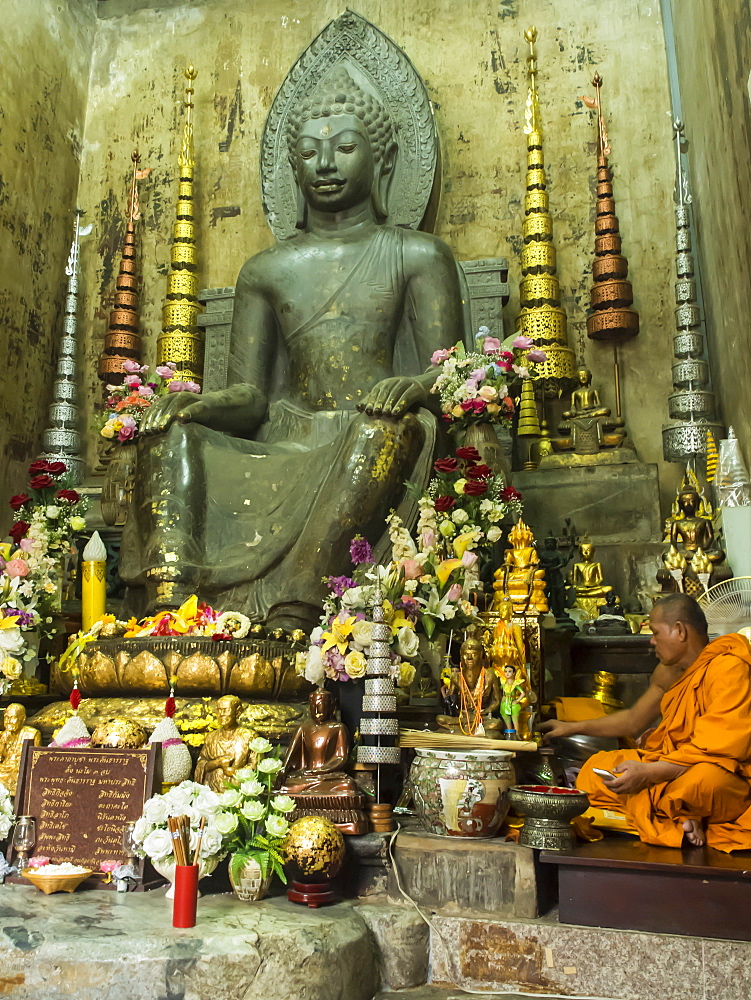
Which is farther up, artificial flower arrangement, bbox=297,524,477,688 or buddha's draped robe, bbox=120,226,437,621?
buddha's draped robe, bbox=120,226,437,621

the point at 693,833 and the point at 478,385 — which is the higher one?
the point at 478,385

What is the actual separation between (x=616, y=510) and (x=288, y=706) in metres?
2.62

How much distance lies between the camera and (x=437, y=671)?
163 inches

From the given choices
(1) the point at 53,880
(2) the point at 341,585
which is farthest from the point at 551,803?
(1) the point at 53,880

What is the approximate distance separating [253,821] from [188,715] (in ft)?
2.55

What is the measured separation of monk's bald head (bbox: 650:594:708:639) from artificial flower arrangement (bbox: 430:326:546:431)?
5.02ft

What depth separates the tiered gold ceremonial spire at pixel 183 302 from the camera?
696 centimetres

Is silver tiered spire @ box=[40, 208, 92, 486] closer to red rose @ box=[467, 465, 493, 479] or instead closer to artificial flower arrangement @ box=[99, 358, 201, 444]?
artificial flower arrangement @ box=[99, 358, 201, 444]

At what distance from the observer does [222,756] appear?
3.26m

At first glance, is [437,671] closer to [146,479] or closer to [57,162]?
[146,479]

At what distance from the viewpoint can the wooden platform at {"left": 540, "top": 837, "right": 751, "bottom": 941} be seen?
2.62 meters

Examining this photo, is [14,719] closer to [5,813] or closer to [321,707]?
[5,813]

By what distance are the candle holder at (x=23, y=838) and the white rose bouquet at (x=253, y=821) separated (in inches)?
24.7

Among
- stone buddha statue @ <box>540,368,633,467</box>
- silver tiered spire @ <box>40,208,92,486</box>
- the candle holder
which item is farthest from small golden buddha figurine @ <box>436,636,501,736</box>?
silver tiered spire @ <box>40,208,92,486</box>
